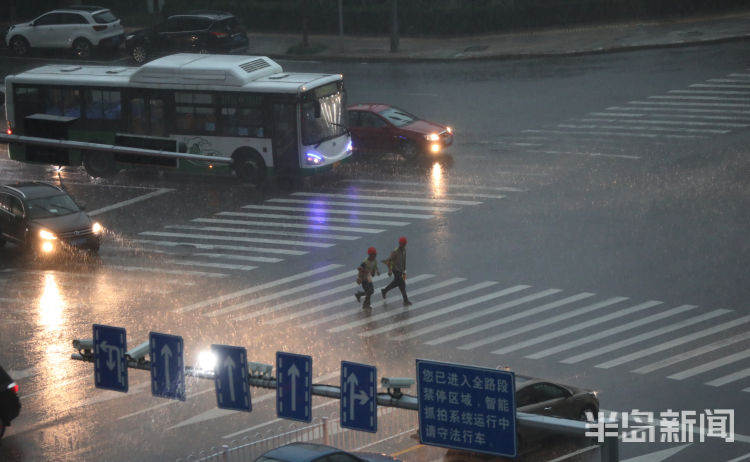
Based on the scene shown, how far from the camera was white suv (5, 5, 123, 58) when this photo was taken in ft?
175

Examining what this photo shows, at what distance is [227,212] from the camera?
3491cm

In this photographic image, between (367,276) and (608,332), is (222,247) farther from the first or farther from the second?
(608,332)

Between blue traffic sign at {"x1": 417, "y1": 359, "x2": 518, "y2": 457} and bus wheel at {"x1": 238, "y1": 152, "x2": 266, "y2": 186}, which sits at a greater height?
blue traffic sign at {"x1": 417, "y1": 359, "x2": 518, "y2": 457}

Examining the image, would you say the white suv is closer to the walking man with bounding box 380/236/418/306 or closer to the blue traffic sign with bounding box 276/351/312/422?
the walking man with bounding box 380/236/418/306

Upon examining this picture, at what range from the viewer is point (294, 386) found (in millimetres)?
13680

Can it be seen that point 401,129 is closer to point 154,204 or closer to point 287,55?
point 154,204

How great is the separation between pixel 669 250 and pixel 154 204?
50.3 feet

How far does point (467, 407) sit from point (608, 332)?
12230 millimetres

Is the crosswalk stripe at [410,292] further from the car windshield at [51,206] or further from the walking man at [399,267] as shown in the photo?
the car windshield at [51,206]

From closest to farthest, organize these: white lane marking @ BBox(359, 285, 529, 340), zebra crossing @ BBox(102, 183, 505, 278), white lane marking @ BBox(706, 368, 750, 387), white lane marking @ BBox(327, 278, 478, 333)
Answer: white lane marking @ BBox(706, 368, 750, 387) → white lane marking @ BBox(359, 285, 529, 340) → white lane marking @ BBox(327, 278, 478, 333) → zebra crossing @ BBox(102, 183, 505, 278)

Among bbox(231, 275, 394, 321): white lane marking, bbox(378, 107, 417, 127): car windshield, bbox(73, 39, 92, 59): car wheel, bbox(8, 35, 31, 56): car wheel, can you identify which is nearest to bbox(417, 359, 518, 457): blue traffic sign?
bbox(231, 275, 394, 321): white lane marking

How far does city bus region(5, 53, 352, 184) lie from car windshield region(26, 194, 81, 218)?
3.60m

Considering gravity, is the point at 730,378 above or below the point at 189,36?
below

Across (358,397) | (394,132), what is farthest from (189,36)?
(358,397)
